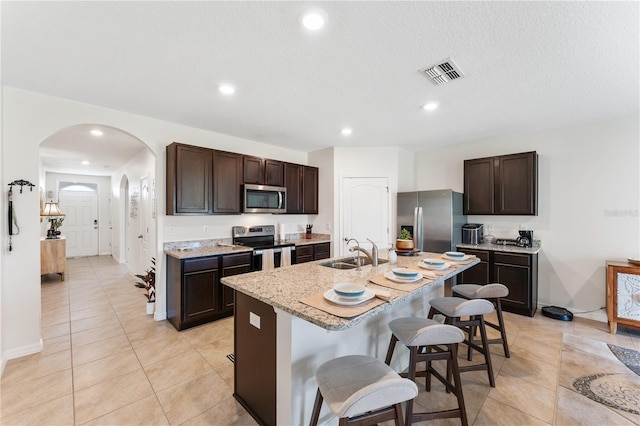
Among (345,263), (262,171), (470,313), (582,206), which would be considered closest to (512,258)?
(582,206)

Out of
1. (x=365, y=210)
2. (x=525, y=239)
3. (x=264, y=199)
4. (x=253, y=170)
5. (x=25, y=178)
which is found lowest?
(x=525, y=239)

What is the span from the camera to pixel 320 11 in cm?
163

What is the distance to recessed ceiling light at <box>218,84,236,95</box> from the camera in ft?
8.59

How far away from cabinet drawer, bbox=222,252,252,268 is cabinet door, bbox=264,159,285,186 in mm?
1302

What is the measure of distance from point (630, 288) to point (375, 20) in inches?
160

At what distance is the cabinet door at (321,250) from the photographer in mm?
4773

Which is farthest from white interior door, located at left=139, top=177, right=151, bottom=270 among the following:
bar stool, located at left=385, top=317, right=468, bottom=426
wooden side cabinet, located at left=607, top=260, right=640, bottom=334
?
wooden side cabinet, located at left=607, top=260, right=640, bottom=334

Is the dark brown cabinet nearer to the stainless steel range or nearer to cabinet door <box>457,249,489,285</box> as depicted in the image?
the stainless steel range

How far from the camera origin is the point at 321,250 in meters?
4.89

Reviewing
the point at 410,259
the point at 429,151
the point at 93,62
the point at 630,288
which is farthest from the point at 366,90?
the point at 630,288

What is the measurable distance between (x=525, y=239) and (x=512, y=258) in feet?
1.73

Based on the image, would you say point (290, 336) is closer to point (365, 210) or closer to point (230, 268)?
point (230, 268)

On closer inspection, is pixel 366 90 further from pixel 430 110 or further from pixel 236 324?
pixel 236 324

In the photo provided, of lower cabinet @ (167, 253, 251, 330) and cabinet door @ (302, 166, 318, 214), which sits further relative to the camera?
cabinet door @ (302, 166, 318, 214)
